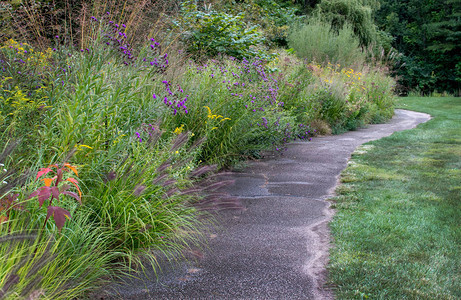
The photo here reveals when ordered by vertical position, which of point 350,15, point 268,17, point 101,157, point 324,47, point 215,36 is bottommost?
point 101,157

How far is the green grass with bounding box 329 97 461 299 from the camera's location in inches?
105

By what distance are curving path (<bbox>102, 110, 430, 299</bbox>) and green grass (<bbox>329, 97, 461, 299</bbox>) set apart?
0.60 feet

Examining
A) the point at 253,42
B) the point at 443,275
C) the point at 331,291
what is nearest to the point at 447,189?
the point at 443,275

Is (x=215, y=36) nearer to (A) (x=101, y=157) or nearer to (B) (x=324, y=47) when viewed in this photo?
(A) (x=101, y=157)

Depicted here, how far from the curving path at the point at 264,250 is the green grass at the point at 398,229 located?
182 millimetres

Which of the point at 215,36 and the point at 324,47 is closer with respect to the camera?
the point at 215,36

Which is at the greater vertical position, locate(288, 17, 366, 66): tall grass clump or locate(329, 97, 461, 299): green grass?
locate(288, 17, 366, 66): tall grass clump

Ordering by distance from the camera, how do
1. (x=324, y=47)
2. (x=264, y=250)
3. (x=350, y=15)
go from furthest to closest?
(x=350, y=15)
(x=324, y=47)
(x=264, y=250)

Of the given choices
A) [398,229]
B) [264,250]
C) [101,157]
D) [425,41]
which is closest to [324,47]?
[398,229]

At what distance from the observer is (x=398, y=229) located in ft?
11.9

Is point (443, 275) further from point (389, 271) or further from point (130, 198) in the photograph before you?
point (130, 198)

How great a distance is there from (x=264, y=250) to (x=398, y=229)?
1.31 metres

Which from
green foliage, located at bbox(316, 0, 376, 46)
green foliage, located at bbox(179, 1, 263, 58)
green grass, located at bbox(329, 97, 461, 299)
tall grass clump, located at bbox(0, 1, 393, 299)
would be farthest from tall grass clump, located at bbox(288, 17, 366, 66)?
tall grass clump, located at bbox(0, 1, 393, 299)

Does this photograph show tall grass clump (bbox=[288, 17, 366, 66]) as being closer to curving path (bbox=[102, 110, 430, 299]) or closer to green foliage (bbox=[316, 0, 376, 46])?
green foliage (bbox=[316, 0, 376, 46])
